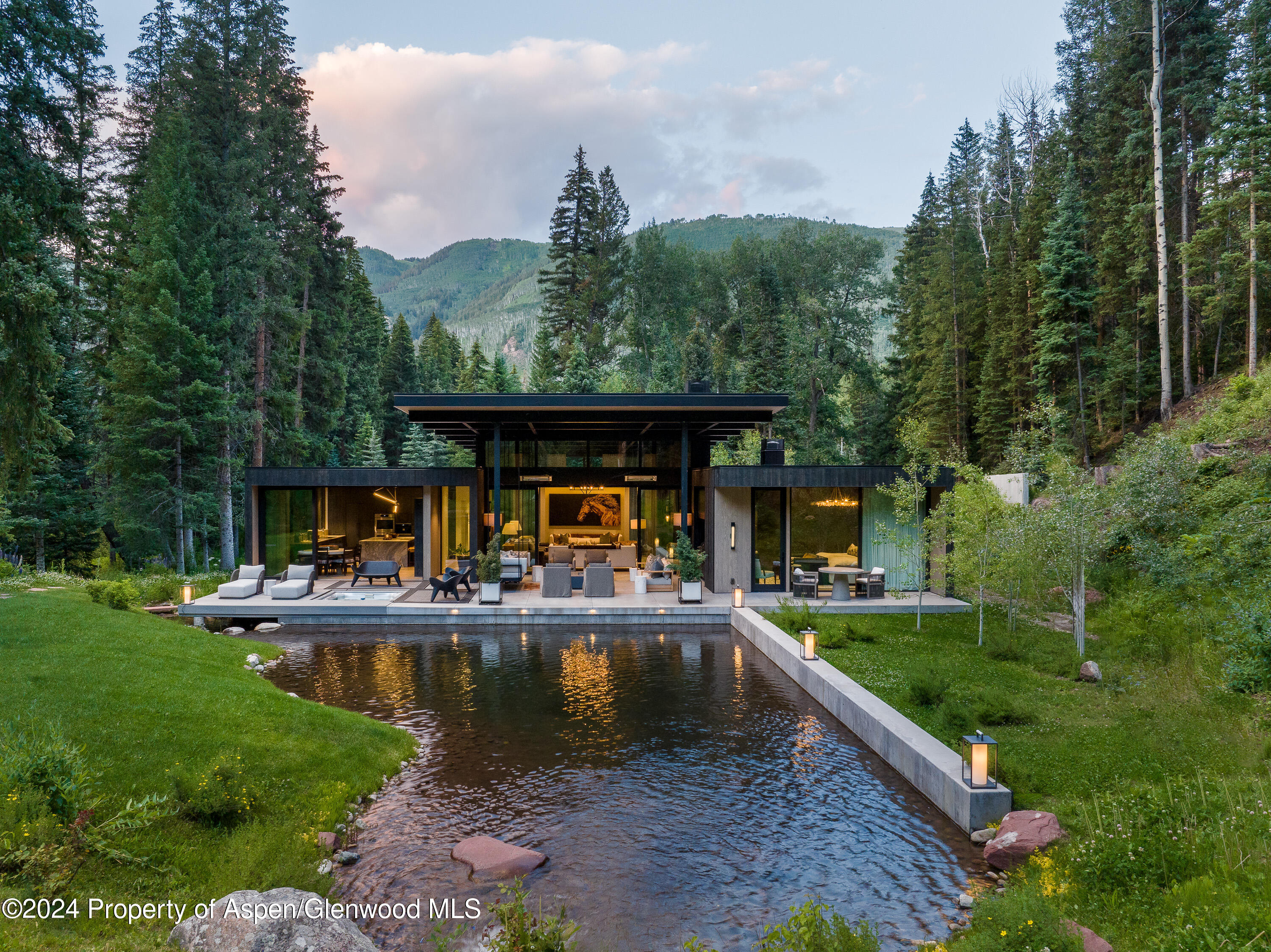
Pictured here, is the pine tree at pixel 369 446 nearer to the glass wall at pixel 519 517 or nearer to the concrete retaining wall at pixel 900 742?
the glass wall at pixel 519 517

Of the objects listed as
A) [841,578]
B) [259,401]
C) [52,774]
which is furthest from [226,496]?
[52,774]

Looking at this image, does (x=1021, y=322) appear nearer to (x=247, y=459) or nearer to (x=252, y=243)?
(x=252, y=243)

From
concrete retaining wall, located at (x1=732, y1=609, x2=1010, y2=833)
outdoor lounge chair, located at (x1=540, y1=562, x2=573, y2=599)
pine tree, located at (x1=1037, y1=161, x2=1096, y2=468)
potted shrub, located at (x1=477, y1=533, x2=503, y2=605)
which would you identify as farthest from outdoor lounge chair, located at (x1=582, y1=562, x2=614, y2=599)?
pine tree, located at (x1=1037, y1=161, x2=1096, y2=468)

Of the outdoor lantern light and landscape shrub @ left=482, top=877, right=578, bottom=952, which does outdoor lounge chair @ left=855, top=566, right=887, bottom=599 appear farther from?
landscape shrub @ left=482, top=877, right=578, bottom=952

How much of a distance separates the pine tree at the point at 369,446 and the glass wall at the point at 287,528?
14.4 meters

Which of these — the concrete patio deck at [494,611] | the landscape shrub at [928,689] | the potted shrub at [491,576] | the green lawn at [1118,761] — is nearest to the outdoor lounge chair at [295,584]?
the concrete patio deck at [494,611]

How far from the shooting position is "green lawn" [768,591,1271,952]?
3672 millimetres

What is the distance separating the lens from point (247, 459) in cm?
2500

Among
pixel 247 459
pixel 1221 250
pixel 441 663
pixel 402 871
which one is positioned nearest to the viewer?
pixel 402 871

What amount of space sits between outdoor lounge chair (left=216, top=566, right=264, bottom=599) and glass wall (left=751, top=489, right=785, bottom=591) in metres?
11.2

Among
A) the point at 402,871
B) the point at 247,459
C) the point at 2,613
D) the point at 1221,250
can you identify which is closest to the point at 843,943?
the point at 402,871

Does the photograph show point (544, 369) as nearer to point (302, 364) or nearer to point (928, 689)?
point (302, 364)

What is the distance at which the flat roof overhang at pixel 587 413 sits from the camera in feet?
47.3

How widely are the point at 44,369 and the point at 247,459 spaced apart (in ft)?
55.9
